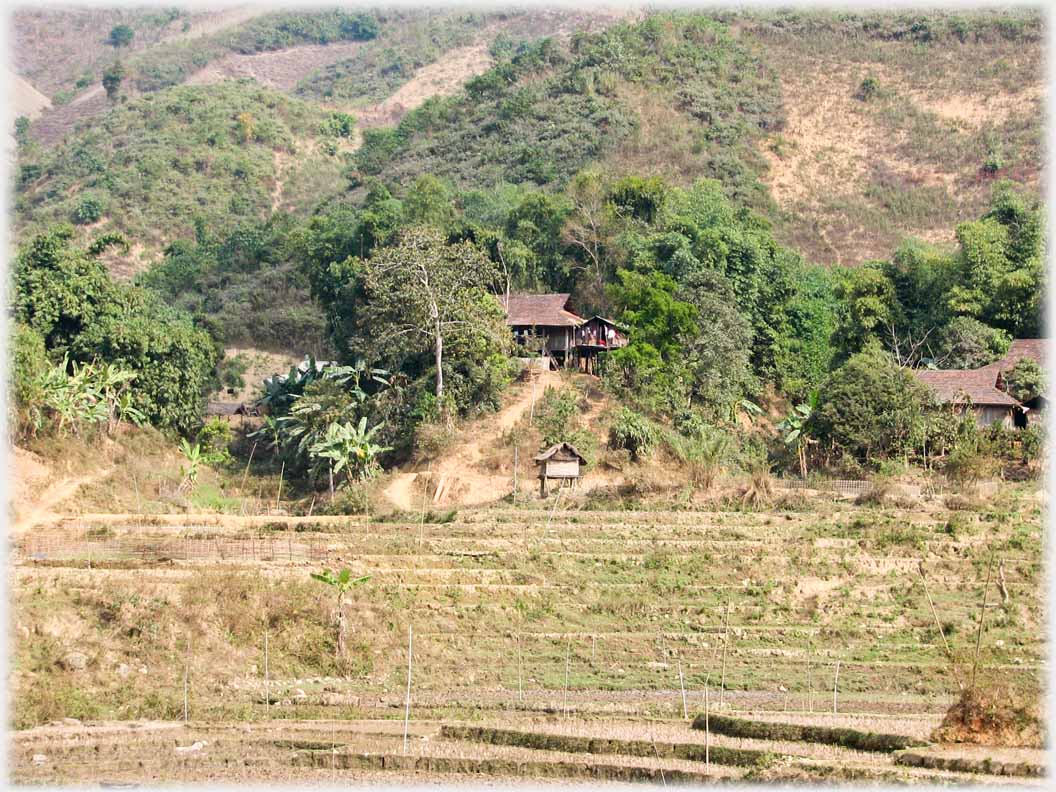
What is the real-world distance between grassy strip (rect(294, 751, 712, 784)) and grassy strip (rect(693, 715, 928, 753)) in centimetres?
201

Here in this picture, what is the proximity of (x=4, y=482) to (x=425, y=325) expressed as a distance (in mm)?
13227

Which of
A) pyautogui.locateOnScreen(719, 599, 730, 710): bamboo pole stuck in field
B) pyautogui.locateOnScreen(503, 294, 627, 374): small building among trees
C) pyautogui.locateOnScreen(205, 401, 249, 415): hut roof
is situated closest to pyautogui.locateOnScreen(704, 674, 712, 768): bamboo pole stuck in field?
pyautogui.locateOnScreen(719, 599, 730, 710): bamboo pole stuck in field

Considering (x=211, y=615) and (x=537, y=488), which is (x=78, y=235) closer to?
(x=537, y=488)

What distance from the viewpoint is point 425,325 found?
45.3 m

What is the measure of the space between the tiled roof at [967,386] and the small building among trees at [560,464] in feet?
34.0

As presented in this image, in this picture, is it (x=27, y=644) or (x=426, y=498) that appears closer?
(x=27, y=644)

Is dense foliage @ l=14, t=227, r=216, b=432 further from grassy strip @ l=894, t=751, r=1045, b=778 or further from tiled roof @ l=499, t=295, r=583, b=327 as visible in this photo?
grassy strip @ l=894, t=751, r=1045, b=778

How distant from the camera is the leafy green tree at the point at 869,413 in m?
41.9

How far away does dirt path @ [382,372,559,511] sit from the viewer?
4175 centimetres

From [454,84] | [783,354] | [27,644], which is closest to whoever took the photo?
[27,644]

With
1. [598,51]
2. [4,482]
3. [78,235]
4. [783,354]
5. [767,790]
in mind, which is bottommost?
[767,790]

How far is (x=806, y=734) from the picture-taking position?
22062 millimetres

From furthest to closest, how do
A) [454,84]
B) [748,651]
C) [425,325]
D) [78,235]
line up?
1. [454,84]
2. [78,235]
3. [425,325]
4. [748,651]

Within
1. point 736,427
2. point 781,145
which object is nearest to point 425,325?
point 736,427
